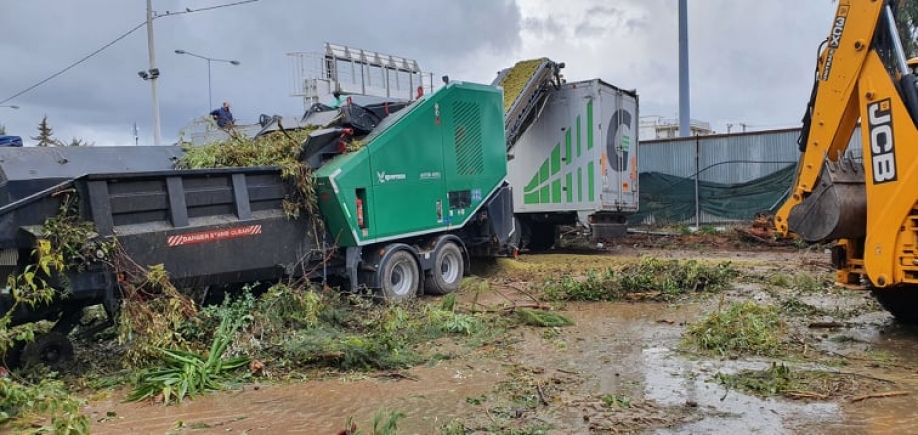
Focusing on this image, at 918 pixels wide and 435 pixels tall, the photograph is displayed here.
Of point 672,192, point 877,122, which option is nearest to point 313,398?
point 877,122

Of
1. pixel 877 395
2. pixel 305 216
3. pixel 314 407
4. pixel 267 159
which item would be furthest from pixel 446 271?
pixel 877 395

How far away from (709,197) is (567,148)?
6.31 m

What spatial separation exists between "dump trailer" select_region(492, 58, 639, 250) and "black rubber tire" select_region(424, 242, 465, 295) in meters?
3.60

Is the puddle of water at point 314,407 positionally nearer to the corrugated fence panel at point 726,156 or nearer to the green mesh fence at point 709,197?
the green mesh fence at point 709,197

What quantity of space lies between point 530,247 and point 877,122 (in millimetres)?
9734

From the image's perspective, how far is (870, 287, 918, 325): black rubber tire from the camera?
→ 6.58 m

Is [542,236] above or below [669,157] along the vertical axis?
below

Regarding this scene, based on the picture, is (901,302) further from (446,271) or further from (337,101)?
(337,101)

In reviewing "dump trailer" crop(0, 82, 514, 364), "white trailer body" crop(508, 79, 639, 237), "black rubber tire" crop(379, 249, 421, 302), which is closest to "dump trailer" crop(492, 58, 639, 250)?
"white trailer body" crop(508, 79, 639, 237)

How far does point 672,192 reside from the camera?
18.6 meters

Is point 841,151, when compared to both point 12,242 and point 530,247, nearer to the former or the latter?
point 12,242

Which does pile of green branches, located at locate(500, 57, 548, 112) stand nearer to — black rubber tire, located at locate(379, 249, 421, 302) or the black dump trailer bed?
black rubber tire, located at locate(379, 249, 421, 302)

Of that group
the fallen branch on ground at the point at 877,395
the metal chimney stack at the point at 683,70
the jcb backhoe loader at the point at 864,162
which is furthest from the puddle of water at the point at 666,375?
the metal chimney stack at the point at 683,70

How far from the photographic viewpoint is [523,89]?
12.7 metres
